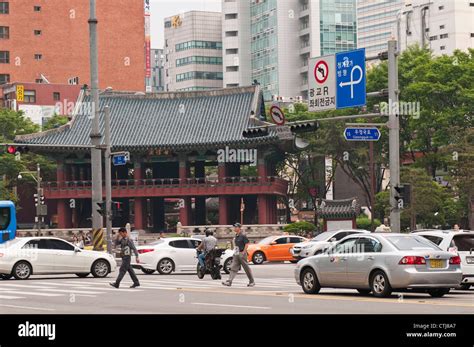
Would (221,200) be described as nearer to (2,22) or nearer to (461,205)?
(461,205)

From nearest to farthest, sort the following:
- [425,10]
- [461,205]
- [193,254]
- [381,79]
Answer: [193,254] < [461,205] < [381,79] < [425,10]

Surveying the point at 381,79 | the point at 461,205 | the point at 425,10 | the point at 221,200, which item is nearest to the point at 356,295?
the point at 461,205

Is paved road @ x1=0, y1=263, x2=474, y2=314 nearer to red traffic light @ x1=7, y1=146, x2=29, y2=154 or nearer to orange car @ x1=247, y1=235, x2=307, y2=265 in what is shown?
red traffic light @ x1=7, y1=146, x2=29, y2=154

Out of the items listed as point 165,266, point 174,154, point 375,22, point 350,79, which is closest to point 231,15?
point 375,22

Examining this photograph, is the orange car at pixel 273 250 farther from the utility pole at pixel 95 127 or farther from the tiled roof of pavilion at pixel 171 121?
the tiled roof of pavilion at pixel 171 121

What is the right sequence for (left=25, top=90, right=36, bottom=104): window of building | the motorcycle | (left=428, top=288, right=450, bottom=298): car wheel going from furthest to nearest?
(left=25, top=90, right=36, bottom=104): window of building < the motorcycle < (left=428, top=288, right=450, bottom=298): car wheel

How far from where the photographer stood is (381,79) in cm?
7325

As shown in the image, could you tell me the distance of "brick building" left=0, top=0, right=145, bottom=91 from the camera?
386ft

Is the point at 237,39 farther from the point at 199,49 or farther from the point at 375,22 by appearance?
the point at 375,22

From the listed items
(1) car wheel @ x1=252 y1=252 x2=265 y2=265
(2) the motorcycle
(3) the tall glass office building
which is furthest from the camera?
(3) the tall glass office building

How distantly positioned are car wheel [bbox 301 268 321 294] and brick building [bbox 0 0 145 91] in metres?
94.0

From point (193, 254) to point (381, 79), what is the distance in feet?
118

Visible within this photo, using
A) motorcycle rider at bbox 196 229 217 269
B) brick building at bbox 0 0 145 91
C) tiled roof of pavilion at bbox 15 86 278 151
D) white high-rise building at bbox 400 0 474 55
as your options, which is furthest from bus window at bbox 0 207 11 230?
white high-rise building at bbox 400 0 474 55

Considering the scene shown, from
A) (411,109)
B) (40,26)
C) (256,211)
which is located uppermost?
(40,26)
